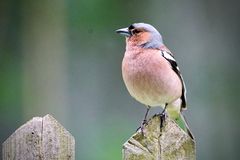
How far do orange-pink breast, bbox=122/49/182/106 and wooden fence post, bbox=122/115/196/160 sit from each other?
79 centimetres

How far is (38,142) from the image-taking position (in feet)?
6.92

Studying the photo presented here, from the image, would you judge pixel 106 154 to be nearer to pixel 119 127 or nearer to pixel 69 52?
pixel 119 127

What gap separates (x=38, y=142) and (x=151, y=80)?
1.10 meters

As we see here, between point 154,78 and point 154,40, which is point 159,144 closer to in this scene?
point 154,78

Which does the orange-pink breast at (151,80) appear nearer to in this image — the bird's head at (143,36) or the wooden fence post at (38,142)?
the bird's head at (143,36)

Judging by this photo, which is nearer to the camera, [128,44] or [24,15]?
Answer: [128,44]

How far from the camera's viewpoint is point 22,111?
5.04 metres

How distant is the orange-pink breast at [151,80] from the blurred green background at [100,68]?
6.07 ft

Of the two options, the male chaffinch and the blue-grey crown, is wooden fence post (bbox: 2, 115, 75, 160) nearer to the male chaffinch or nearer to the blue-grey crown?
the male chaffinch

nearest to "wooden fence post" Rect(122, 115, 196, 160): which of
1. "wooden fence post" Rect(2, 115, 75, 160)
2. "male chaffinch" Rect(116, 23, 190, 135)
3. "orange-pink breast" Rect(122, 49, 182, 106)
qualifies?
"wooden fence post" Rect(2, 115, 75, 160)

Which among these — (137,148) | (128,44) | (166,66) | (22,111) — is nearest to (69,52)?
(22,111)

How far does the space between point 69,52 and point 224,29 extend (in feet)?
4.87

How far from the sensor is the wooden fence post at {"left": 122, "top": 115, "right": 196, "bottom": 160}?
2236 millimetres

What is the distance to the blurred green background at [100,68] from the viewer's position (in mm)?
5180
